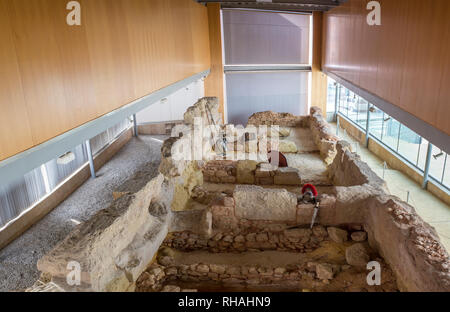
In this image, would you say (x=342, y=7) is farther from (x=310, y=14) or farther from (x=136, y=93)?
(x=136, y=93)

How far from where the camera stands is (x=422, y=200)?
8.31 m

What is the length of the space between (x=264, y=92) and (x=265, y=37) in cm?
238

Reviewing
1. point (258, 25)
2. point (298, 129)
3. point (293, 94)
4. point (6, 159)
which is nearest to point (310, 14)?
point (258, 25)

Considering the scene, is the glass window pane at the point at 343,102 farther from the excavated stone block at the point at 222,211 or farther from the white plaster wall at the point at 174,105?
the excavated stone block at the point at 222,211

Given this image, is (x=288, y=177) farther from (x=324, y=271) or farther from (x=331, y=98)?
(x=331, y=98)

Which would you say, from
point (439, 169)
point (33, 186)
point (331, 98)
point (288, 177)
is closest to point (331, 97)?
point (331, 98)

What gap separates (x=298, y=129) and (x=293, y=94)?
11.6 ft

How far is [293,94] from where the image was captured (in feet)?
49.3

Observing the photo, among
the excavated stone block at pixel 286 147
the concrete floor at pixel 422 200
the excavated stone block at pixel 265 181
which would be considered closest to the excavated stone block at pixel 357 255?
the concrete floor at pixel 422 200

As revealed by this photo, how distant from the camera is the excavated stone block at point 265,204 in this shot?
18.3 ft

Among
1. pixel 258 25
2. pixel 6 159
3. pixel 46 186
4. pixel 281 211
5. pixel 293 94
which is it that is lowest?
pixel 46 186

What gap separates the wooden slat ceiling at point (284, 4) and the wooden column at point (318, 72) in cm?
74

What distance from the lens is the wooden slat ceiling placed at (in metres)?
11.5

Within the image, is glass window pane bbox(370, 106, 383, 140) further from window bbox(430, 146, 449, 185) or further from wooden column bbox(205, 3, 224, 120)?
wooden column bbox(205, 3, 224, 120)
